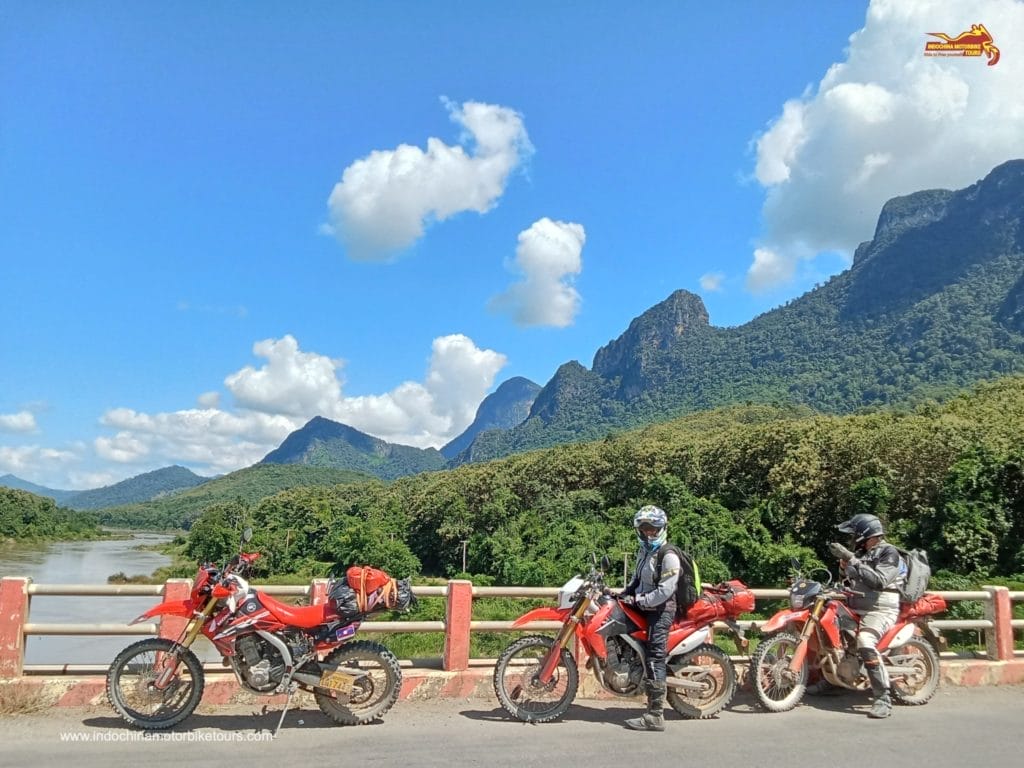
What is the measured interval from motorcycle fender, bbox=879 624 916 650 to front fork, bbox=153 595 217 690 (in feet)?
18.6

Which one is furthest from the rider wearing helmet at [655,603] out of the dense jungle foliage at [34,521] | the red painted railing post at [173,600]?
the dense jungle foliage at [34,521]

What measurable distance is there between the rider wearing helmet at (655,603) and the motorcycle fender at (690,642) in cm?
17

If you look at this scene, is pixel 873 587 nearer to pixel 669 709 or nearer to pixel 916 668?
pixel 916 668

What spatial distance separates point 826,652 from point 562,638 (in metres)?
2.56

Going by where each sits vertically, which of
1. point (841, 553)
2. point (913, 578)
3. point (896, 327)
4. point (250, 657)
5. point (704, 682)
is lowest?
point (704, 682)

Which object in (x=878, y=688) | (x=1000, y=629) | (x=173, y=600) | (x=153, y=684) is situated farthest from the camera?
(x=1000, y=629)

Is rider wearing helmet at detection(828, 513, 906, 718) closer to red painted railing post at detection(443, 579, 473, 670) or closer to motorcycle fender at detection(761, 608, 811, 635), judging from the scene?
motorcycle fender at detection(761, 608, 811, 635)

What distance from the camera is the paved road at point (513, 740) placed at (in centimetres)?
473

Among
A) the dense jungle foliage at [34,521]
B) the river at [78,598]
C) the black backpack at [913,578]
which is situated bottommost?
the river at [78,598]

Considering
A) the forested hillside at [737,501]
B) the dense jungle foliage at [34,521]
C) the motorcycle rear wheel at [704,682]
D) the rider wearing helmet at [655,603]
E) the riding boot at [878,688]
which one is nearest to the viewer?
the rider wearing helmet at [655,603]

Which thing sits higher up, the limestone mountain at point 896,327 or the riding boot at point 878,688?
the limestone mountain at point 896,327

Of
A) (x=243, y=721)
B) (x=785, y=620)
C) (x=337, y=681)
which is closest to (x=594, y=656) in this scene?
(x=785, y=620)

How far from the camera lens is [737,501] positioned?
4269 cm

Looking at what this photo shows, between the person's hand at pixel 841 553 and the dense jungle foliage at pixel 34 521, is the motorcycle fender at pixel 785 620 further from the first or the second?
the dense jungle foliage at pixel 34 521
